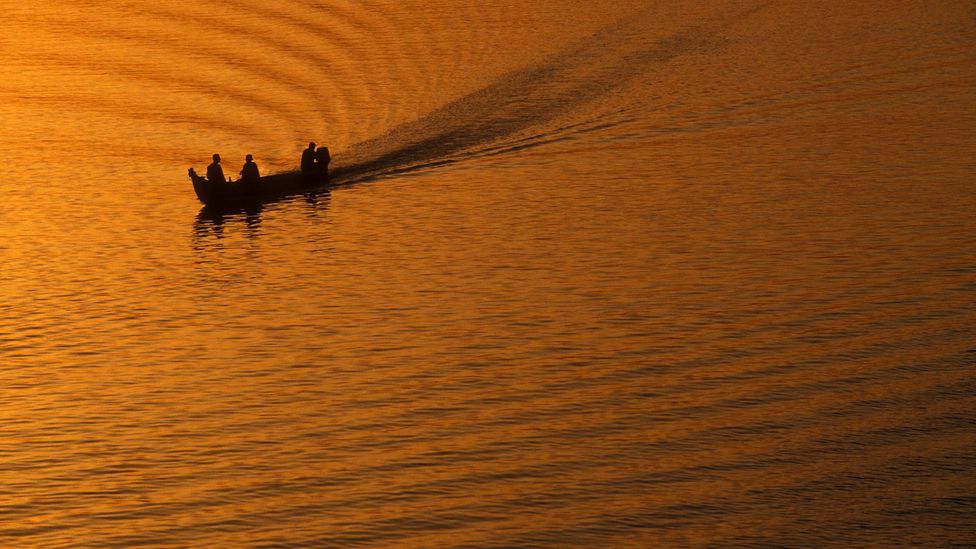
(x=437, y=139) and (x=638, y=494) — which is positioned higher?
(x=437, y=139)

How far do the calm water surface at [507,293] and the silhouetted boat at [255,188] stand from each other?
2.29ft

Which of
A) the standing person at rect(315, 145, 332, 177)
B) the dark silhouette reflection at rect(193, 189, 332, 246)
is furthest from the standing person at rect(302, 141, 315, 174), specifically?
the dark silhouette reflection at rect(193, 189, 332, 246)

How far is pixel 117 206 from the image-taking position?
6412 cm

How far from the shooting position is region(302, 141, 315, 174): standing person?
62.5m

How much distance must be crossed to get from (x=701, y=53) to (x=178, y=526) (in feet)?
210

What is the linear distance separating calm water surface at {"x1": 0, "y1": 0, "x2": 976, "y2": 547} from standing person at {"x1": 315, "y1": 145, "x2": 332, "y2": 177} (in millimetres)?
1465

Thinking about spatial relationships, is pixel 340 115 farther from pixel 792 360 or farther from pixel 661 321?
pixel 792 360

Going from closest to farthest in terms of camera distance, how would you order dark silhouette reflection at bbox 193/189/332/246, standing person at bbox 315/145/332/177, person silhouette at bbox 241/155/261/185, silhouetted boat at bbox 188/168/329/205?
dark silhouette reflection at bbox 193/189/332/246 < person silhouette at bbox 241/155/261/185 < silhouetted boat at bbox 188/168/329/205 < standing person at bbox 315/145/332/177

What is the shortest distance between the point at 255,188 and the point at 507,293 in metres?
17.3

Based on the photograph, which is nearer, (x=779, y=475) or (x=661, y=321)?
(x=779, y=475)

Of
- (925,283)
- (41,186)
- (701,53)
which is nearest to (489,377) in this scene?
(925,283)

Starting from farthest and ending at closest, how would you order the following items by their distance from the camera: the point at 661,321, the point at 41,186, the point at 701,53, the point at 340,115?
the point at 701,53
the point at 340,115
the point at 41,186
the point at 661,321

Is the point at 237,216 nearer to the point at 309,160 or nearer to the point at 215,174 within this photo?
the point at 215,174

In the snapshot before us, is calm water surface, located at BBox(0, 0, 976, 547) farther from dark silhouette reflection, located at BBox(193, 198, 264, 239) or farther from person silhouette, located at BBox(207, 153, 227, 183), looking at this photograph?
person silhouette, located at BBox(207, 153, 227, 183)
